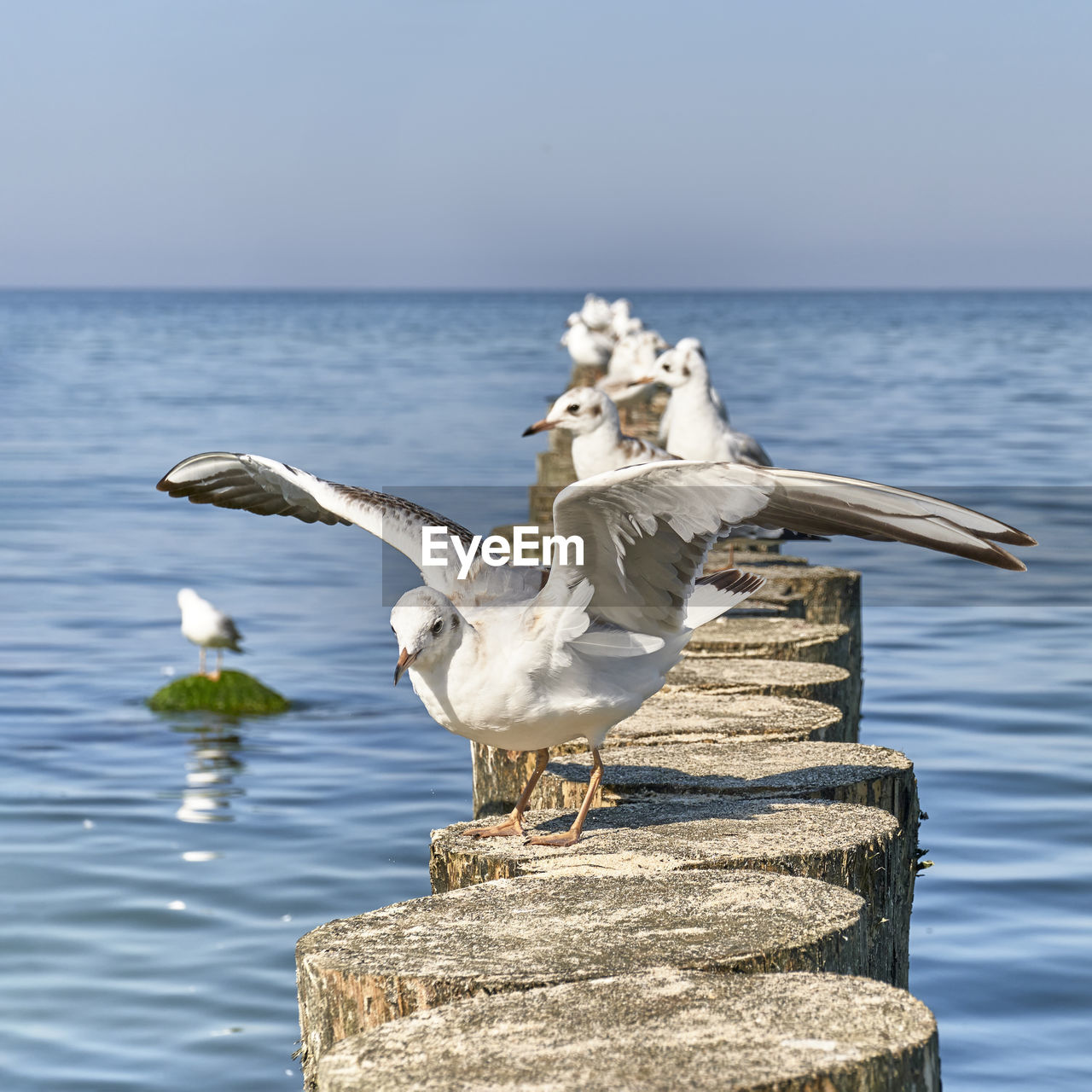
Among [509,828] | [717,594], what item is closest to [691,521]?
[717,594]

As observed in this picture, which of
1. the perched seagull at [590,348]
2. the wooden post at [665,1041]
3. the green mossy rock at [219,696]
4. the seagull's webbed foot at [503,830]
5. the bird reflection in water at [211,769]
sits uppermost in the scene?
the perched seagull at [590,348]

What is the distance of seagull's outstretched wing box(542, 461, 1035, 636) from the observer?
3393 mm

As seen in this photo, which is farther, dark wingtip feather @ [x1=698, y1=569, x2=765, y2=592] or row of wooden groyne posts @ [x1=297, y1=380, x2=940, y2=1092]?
dark wingtip feather @ [x1=698, y1=569, x2=765, y2=592]

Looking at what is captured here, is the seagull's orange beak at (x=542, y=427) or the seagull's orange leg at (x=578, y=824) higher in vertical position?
the seagull's orange beak at (x=542, y=427)

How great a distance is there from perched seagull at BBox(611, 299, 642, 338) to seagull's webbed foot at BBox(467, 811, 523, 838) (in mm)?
19173

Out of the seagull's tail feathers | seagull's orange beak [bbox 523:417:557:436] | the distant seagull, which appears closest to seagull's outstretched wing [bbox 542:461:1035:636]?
the seagull's tail feathers

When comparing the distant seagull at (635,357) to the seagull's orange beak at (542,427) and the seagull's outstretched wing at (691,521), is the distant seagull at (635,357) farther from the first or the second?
the seagull's outstretched wing at (691,521)

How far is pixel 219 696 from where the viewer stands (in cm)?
1050

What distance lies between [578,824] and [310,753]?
581 centimetres

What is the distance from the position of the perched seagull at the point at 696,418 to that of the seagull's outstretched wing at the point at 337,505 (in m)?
4.01

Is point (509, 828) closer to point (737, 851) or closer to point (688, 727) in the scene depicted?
point (737, 851)

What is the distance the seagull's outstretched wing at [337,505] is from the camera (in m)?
4.18

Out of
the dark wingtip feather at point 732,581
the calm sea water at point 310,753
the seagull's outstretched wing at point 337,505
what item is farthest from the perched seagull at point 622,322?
the dark wingtip feather at point 732,581

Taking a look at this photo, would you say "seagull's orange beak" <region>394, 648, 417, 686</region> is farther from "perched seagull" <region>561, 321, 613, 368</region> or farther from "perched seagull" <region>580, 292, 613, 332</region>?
"perched seagull" <region>580, 292, 613, 332</region>
